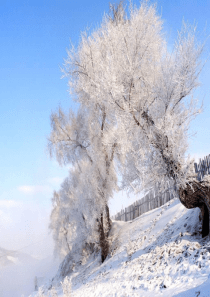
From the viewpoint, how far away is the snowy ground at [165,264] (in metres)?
5.38

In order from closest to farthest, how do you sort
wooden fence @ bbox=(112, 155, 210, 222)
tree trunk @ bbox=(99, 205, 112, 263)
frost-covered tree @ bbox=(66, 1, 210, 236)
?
1. frost-covered tree @ bbox=(66, 1, 210, 236)
2. wooden fence @ bbox=(112, 155, 210, 222)
3. tree trunk @ bbox=(99, 205, 112, 263)

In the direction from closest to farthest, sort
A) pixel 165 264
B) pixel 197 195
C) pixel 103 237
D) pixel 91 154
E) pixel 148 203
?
pixel 165 264
pixel 197 195
pixel 103 237
pixel 91 154
pixel 148 203

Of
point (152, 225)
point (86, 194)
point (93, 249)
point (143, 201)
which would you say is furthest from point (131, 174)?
point (93, 249)

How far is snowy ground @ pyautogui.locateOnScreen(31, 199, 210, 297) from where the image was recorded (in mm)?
5381

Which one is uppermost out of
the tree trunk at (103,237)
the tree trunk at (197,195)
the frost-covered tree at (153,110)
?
the frost-covered tree at (153,110)

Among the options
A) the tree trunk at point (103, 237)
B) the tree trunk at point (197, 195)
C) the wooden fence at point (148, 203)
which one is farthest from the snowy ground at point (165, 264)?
the wooden fence at point (148, 203)

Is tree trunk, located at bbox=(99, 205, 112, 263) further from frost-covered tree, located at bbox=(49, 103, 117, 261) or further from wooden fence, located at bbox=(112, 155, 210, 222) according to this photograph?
wooden fence, located at bbox=(112, 155, 210, 222)

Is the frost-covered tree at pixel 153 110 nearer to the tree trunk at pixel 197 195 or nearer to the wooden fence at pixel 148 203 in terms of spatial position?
the tree trunk at pixel 197 195

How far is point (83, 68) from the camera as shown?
1072cm

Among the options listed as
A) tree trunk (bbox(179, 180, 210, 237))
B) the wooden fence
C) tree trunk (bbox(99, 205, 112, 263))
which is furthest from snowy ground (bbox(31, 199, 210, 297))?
the wooden fence

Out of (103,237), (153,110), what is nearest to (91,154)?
(103,237)

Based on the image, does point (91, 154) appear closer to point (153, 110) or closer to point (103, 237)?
point (103, 237)

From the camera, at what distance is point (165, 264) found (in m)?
6.89

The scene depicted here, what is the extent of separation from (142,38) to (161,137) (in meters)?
3.71
